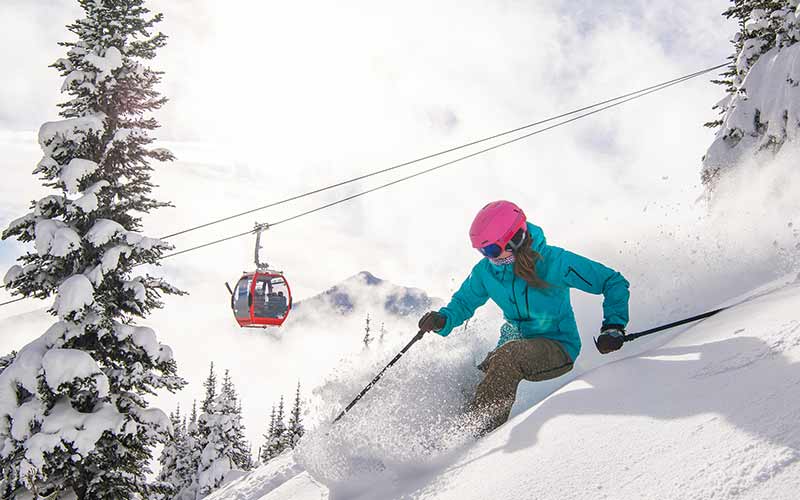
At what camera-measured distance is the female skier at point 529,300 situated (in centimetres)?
408

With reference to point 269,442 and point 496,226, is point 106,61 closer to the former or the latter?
point 496,226

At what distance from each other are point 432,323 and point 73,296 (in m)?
8.08

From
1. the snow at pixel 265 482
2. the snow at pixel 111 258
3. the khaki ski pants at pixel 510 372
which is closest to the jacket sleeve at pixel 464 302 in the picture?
the khaki ski pants at pixel 510 372

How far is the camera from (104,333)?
10.4 meters

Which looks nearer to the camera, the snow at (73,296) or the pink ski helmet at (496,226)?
the pink ski helmet at (496,226)

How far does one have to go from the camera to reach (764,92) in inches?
516

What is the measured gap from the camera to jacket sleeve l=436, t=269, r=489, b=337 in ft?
17.0

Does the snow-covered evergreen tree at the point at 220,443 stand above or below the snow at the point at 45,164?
below

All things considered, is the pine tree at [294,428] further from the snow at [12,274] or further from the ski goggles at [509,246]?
the ski goggles at [509,246]

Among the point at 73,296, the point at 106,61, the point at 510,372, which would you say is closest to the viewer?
the point at 510,372

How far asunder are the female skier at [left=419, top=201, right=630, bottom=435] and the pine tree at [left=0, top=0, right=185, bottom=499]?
340 inches

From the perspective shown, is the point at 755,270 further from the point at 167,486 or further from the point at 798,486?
the point at 167,486

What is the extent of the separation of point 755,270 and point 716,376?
132 inches

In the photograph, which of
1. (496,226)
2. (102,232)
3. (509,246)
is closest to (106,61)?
(102,232)
